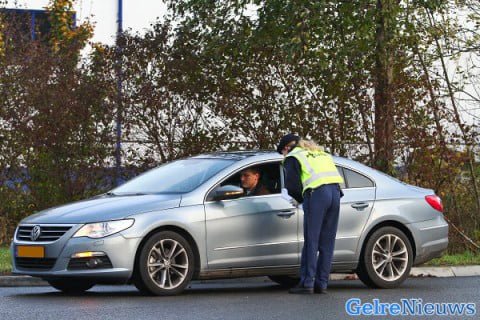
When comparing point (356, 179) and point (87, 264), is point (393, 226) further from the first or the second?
point (87, 264)

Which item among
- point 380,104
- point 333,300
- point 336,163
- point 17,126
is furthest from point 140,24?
point 333,300

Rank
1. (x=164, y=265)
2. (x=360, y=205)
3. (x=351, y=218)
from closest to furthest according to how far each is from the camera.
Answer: (x=164, y=265), (x=351, y=218), (x=360, y=205)

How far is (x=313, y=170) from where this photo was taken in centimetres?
1267

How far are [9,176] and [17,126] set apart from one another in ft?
2.76

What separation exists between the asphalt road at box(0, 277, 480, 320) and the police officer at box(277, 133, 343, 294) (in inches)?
10.1

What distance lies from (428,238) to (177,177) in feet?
9.57

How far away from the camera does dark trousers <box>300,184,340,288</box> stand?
495 inches

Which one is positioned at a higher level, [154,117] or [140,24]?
[140,24]

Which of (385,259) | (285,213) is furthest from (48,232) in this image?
(385,259)

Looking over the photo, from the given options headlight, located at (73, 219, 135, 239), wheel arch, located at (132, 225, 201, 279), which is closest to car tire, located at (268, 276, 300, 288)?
wheel arch, located at (132, 225, 201, 279)

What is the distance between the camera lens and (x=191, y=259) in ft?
40.6

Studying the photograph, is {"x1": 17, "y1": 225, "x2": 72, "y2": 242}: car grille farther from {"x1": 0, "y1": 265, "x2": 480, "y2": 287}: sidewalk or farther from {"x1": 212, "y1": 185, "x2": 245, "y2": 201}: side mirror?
{"x1": 0, "y1": 265, "x2": 480, "y2": 287}: sidewalk

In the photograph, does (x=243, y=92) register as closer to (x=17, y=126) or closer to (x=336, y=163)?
(x=17, y=126)

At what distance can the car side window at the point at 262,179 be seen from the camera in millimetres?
12977
